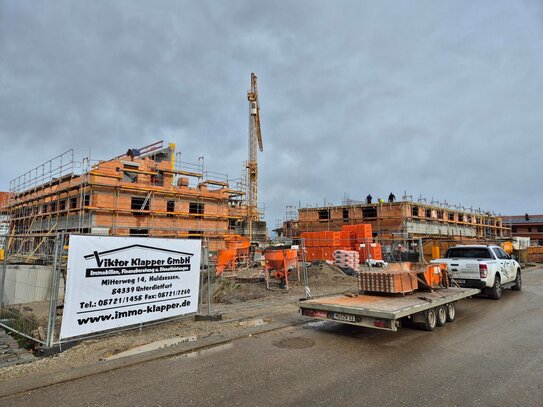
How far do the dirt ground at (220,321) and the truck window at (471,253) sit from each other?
443cm

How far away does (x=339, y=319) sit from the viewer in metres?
7.20

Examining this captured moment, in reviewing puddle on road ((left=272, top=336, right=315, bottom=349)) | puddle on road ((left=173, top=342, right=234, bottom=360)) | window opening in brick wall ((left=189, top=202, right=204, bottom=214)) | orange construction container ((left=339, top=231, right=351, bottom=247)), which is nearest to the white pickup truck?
puddle on road ((left=272, top=336, right=315, bottom=349))

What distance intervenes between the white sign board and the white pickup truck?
8563 mm

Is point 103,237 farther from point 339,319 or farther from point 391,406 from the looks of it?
point 391,406

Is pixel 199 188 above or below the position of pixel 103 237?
above

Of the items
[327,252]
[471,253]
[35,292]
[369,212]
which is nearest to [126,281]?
[35,292]

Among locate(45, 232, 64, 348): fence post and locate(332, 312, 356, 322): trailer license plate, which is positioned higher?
locate(45, 232, 64, 348): fence post

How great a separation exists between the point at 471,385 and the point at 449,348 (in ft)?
5.97

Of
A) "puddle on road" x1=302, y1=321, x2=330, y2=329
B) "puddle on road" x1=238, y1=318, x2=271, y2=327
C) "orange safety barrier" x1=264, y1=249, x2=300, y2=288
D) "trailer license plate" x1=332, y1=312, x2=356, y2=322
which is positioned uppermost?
"orange safety barrier" x1=264, y1=249, x2=300, y2=288

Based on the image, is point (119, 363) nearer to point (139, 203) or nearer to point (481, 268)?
point (481, 268)

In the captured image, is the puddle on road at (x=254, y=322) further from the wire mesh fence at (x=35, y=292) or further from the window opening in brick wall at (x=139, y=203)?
the window opening in brick wall at (x=139, y=203)

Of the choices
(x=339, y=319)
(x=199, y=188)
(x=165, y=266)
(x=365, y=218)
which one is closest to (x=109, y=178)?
(x=199, y=188)

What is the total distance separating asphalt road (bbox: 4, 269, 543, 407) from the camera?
430 centimetres

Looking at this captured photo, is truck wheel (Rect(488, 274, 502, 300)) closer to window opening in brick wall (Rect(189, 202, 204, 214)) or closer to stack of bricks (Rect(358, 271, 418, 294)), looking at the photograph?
stack of bricks (Rect(358, 271, 418, 294))
